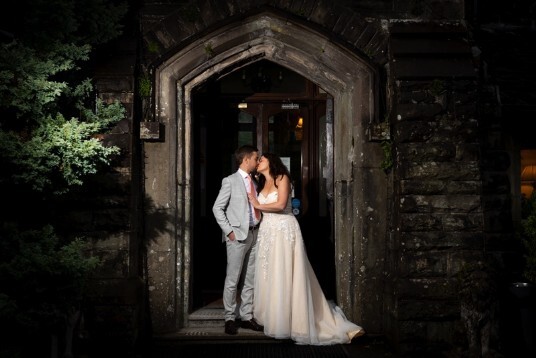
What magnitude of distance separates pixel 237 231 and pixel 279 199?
0.60 m

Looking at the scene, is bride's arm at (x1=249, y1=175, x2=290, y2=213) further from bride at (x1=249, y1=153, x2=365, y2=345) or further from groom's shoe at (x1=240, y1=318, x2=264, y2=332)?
groom's shoe at (x1=240, y1=318, x2=264, y2=332)

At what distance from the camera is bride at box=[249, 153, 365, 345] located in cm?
598

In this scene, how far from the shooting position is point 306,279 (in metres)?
6.14

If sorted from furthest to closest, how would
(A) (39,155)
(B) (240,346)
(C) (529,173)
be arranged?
(C) (529,173), (B) (240,346), (A) (39,155)

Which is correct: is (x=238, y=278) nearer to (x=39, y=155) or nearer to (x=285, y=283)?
(x=285, y=283)

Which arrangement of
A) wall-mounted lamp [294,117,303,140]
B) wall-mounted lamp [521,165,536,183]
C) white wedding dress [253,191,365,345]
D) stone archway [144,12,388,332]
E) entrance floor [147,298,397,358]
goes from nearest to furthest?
entrance floor [147,298,397,358] < white wedding dress [253,191,365,345] < stone archway [144,12,388,332] < wall-mounted lamp [521,165,536,183] < wall-mounted lamp [294,117,303,140]

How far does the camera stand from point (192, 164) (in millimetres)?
6457

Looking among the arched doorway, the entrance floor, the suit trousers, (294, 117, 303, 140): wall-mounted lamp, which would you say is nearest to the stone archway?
the entrance floor

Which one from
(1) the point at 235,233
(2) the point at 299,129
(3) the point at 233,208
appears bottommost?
(1) the point at 235,233

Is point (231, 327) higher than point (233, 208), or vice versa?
point (233, 208)

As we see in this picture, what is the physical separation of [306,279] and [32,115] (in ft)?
10.8

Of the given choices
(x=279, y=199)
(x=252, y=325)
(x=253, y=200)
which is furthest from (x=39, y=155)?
(x=252, y=325)

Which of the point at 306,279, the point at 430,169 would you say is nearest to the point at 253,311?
the point at 306,279

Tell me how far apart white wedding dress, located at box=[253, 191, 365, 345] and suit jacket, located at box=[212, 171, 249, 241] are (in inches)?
10.3
